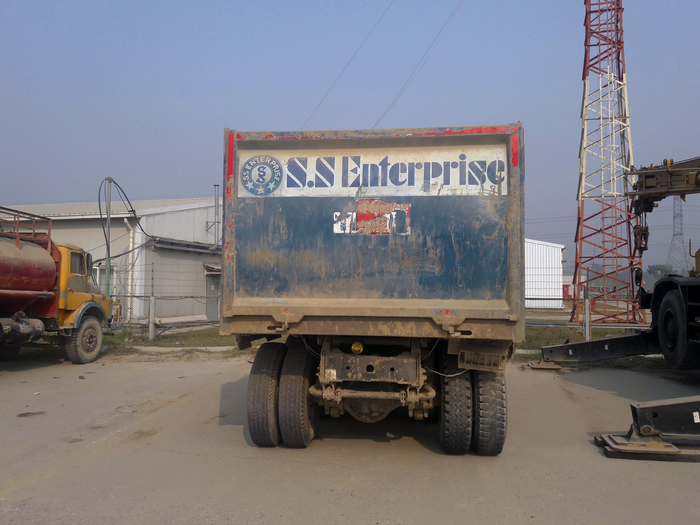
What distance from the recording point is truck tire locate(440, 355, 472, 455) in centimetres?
521

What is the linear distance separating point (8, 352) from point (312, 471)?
34.0 ft

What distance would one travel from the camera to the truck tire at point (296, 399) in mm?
5395

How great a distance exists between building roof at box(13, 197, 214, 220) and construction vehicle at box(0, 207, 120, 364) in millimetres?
5970

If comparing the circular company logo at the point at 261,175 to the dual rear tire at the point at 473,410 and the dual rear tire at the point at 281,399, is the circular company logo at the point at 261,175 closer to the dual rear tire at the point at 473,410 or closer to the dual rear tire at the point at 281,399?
the dual rear tire at the point at 281,399

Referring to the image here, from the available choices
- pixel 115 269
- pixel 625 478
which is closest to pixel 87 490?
pixel 625 478

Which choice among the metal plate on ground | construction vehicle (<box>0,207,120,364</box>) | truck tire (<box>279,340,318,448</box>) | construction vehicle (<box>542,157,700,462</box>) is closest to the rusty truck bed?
truck tire (<box>279,340,318,448</box>)

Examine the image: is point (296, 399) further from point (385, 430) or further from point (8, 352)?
point (8, 352)

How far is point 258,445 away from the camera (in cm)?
567

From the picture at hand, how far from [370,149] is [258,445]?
3.34 meters

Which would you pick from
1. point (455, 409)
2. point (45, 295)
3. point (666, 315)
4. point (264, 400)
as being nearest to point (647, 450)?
point (455, 409)

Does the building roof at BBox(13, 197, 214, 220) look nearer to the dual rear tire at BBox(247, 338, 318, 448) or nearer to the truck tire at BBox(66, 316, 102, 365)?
the truck tire at BBox(66, 316, 102, 365)

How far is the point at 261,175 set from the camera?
17.5 feet

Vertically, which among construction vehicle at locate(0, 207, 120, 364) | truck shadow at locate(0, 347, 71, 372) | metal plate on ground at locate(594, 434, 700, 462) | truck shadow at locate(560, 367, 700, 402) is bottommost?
truck shadow at locate(0, 347, 71, 372)

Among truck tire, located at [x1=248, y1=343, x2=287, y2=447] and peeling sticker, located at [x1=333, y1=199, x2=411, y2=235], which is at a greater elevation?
peeling sticker, located at [x1=333, y1=199, x2=411, y2=235]
